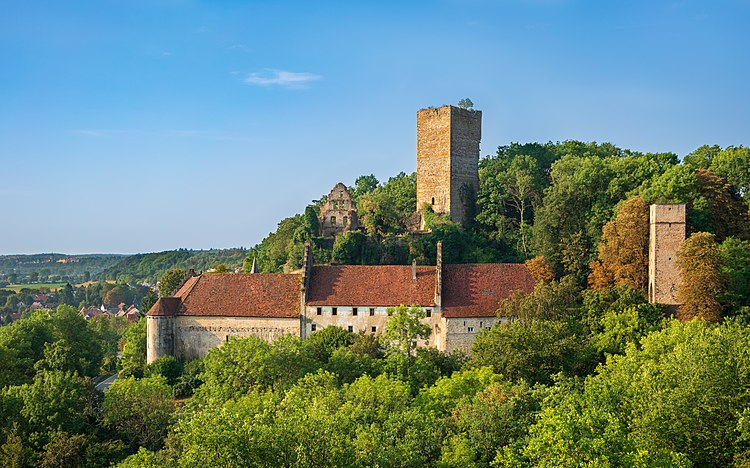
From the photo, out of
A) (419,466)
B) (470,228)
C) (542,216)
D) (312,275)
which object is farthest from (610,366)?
(470,228)

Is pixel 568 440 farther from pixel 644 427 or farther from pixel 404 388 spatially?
pixel 404 388

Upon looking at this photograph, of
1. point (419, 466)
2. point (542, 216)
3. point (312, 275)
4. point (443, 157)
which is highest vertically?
point (443, 157)

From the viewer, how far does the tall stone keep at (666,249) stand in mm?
50469

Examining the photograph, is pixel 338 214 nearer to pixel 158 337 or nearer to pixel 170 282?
pixel 170 282

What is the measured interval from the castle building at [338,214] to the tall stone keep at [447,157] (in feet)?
22.1

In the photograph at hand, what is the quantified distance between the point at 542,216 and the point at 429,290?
32.5 feet

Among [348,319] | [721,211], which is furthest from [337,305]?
[721,211]

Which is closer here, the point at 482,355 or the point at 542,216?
the point at 482,355

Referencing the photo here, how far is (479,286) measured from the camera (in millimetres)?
54906

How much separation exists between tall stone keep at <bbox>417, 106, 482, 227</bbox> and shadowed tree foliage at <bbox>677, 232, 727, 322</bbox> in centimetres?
2303

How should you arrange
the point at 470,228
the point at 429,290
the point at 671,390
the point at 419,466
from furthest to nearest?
the point at 470,228, the point at 429,290, the point at 671,390, the point at 419,466

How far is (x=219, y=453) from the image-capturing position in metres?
27.5

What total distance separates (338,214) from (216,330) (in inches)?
617

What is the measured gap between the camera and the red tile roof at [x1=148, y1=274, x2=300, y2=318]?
54.8 m
